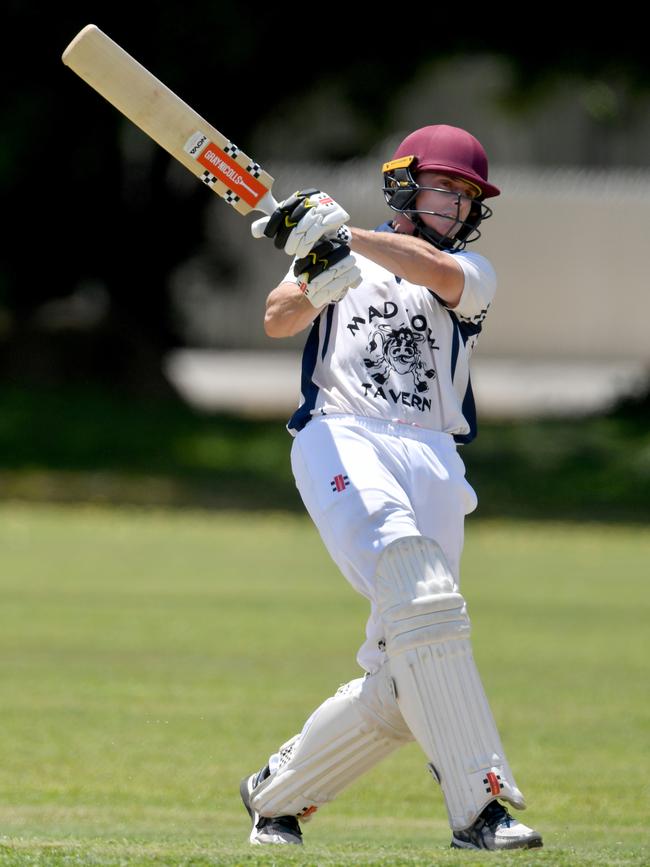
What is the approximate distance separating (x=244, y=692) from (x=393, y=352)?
323 cm

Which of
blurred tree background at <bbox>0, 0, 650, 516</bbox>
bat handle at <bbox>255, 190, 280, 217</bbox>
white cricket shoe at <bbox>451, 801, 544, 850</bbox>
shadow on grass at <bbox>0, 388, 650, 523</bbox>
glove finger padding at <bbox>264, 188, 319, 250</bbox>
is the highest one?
blurred tree background at <bbox>0, 0, 650, 516</bbox>

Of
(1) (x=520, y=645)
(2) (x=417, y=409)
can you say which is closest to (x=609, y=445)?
(1) (x=520, y=645)

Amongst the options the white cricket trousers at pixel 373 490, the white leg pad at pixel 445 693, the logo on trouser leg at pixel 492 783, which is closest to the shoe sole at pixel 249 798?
the white cricket trousers at pixel 373 490

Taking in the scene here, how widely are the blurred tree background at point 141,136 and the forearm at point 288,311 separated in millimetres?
13038

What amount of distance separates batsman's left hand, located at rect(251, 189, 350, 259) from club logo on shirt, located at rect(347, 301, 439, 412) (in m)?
0.32

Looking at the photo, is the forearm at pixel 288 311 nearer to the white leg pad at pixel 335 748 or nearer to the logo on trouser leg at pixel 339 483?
the logo on trouser leg at pixel 339 483

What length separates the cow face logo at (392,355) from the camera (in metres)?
4.21

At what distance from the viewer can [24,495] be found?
→ 1667cm

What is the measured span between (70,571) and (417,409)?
742 cm

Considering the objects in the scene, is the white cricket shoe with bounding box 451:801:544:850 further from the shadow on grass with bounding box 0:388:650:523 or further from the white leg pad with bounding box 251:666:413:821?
the shadow on grass with bounding box 0:388:650:523

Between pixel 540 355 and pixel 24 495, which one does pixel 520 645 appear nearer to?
pixel 24 495

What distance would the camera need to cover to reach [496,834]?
3.82m

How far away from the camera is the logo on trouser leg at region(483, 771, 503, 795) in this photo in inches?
151

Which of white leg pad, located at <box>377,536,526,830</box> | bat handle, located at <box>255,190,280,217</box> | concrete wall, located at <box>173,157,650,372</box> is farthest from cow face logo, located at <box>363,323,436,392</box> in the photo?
concrete wall, located at <box>173,157,650,372</box>
